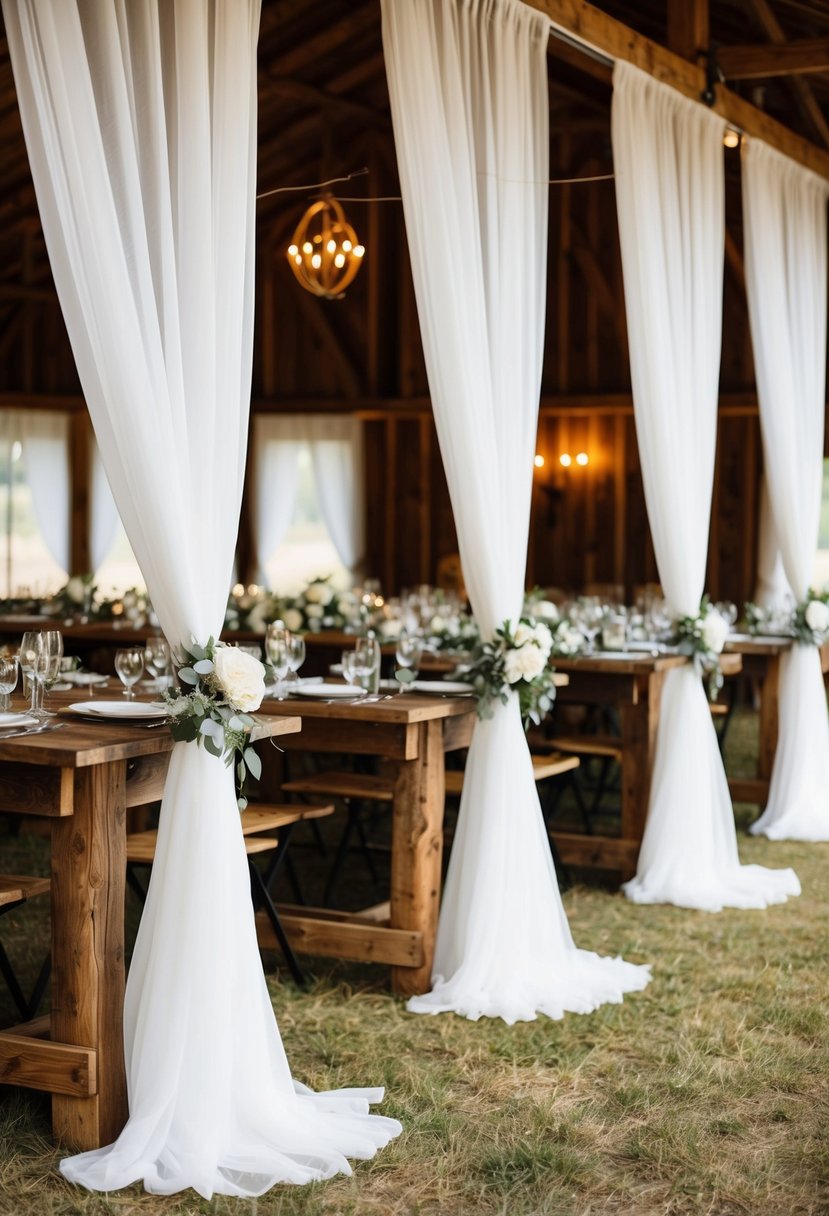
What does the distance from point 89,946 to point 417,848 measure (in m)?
1.41

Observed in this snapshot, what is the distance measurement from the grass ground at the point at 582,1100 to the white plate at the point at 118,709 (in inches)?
37.7

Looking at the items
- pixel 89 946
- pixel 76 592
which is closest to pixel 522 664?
pixel 89 946

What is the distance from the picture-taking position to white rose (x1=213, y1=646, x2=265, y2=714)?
3.35 m

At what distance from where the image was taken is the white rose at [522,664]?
4566 millimetres

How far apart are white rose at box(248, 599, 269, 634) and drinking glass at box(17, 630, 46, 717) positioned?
3918 mm

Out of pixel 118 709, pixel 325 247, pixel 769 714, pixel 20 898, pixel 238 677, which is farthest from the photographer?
pixel 769 714

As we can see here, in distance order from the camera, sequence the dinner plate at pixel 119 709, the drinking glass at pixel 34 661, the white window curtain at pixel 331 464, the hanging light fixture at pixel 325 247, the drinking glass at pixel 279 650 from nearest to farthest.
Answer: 1. the dinner plate at pixel 119 709
2. the drinking glass at pixel 34 661
3. the drinking glass at pixel 279 650
4. the hanging light fixture at pixel 325 247
5. the white window curtain at pixel 331 464

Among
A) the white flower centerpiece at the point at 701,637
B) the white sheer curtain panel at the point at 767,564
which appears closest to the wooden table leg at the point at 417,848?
the white flower centerpiece at the point at 701,637

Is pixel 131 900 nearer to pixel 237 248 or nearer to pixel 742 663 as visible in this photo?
pixel 237 248

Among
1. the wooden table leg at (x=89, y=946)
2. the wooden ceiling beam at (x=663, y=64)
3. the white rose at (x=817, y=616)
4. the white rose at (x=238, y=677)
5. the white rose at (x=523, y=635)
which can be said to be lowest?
the wooden table leg at (x=89, y=946)

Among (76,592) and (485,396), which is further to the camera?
(76,592)

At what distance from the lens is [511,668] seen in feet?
15.0

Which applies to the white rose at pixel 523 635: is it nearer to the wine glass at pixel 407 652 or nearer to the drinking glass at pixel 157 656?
the wine glass at pixel 407 652

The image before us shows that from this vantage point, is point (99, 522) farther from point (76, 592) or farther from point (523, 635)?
point (523, 635)
